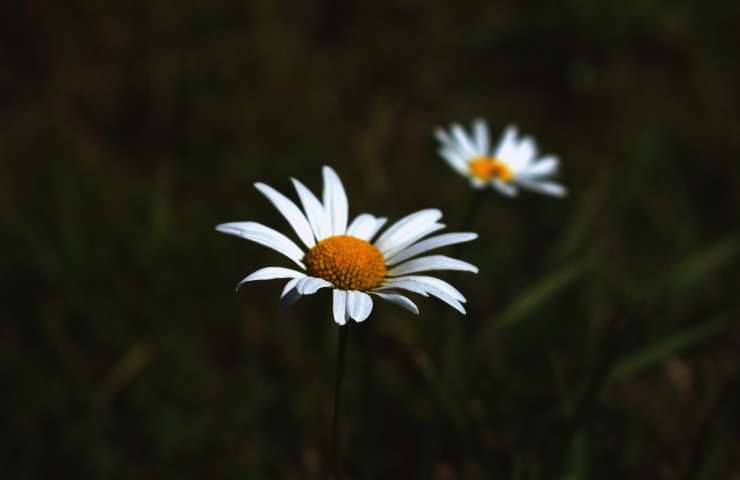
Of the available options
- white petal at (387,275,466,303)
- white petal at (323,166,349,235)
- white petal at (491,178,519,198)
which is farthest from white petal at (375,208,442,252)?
white petal at (491,178,519,198)

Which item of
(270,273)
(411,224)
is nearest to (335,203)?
(411,224)

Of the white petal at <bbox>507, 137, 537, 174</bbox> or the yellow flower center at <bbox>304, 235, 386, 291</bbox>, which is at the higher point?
the white petal at <bbox>507, 137, 537, 174</bbox>

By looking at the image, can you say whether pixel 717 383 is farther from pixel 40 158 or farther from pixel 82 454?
pixel 40 158

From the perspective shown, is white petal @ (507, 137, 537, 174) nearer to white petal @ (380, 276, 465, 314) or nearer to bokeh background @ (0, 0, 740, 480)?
bokeh background @ (0, 0, 740, 480)

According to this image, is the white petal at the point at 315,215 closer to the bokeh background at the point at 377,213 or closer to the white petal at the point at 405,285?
the white petal at the point at 405,285

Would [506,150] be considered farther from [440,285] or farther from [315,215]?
[440,285]

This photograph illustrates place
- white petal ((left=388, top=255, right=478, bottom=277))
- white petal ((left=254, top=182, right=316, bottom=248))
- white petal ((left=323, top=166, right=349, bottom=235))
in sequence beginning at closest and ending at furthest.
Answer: white petal ((left=388, top=255, right=478, bottom=277))
white petal ((left=254, top=182, right=316, bottom=248))
white petal ((left=323, top=166, right=349, bottom=235))
